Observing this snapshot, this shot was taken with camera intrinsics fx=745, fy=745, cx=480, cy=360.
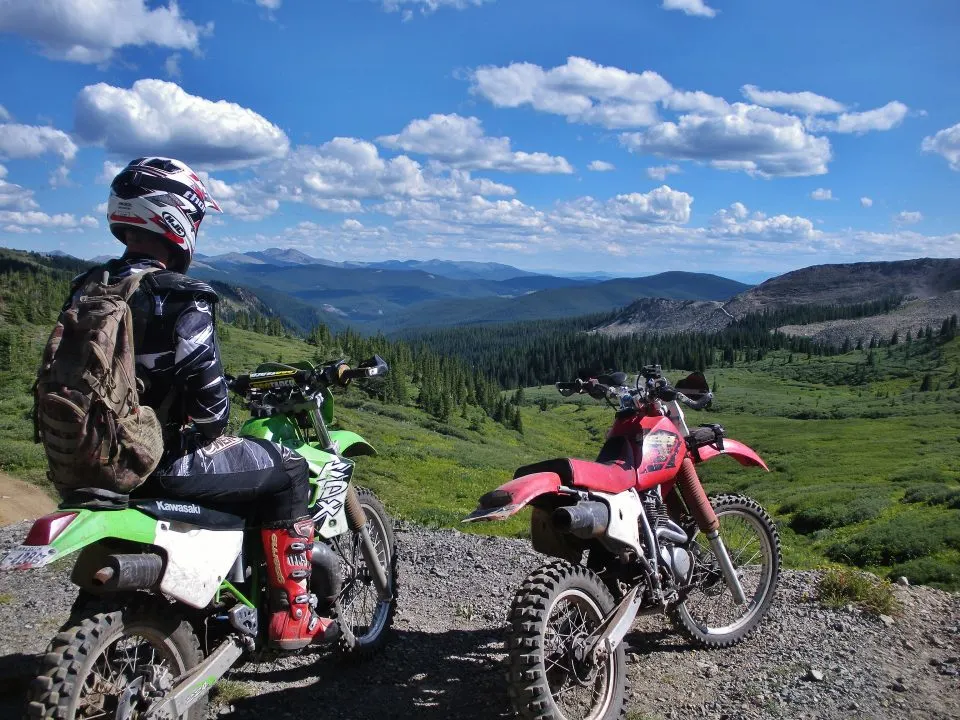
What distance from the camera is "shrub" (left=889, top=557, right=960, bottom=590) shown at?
536 inches

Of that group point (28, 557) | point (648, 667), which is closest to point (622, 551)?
point (648, 667)

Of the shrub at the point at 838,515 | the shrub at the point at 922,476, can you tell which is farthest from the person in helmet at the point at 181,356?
the shrub at the point at 922,476

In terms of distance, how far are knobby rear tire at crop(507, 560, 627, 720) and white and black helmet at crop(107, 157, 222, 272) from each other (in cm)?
327

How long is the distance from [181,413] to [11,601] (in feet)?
15.8

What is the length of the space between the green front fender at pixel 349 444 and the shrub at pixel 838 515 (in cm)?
2608

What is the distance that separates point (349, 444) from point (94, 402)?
3125 mm

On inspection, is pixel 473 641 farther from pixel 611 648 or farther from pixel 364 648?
pixel 611 648

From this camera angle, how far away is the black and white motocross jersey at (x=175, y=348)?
14.2ft

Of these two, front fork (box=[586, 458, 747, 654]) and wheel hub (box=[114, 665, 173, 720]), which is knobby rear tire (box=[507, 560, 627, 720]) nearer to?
front fork (box=[586, 458, 747, 654])

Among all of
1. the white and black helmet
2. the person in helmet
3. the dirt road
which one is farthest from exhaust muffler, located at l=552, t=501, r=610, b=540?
the dirt road

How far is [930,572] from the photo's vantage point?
47.8 feet

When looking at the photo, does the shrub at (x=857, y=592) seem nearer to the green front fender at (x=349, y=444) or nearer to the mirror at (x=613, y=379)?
the mirror at (x=613, y=379)

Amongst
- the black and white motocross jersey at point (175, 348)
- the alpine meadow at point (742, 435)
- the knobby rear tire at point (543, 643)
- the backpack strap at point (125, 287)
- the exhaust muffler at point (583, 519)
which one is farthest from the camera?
the alpine meadow at point (742, 435)

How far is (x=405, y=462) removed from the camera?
4284cm
